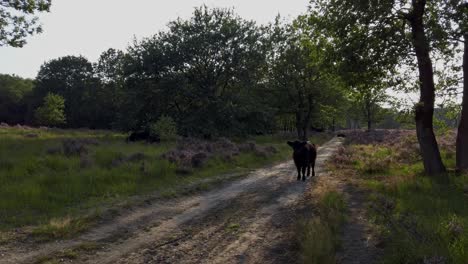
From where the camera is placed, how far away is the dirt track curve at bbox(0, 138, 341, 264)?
705 centimetres

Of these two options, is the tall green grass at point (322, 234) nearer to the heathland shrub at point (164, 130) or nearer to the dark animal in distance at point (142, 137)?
the heathland shrub at point (164, 130)

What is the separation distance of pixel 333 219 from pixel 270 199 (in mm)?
3605

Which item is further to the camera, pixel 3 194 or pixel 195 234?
pixel 3 194

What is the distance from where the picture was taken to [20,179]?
13.3 metres

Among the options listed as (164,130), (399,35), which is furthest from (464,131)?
(164,130)

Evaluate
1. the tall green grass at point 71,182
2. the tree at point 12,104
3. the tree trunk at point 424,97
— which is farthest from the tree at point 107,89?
the tree trunk at point 424,97

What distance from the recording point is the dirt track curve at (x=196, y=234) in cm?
705

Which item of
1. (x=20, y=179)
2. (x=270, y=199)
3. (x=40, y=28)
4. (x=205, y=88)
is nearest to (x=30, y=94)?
(x=205, y=88)

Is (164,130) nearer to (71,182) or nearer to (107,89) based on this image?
(71,182)

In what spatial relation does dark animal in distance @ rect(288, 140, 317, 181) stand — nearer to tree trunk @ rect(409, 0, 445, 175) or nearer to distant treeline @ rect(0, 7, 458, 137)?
tree trunk @ rect(409, 0, 445, 175)

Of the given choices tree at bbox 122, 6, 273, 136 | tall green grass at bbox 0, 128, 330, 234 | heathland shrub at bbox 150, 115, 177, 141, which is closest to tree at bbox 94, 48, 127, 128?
tree at bbox 122, 6, 273, 136

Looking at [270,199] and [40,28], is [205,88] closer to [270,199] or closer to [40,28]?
[40,28]

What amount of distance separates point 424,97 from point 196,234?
437 inches

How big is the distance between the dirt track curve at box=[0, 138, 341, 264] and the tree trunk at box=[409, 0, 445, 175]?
6.29 m
